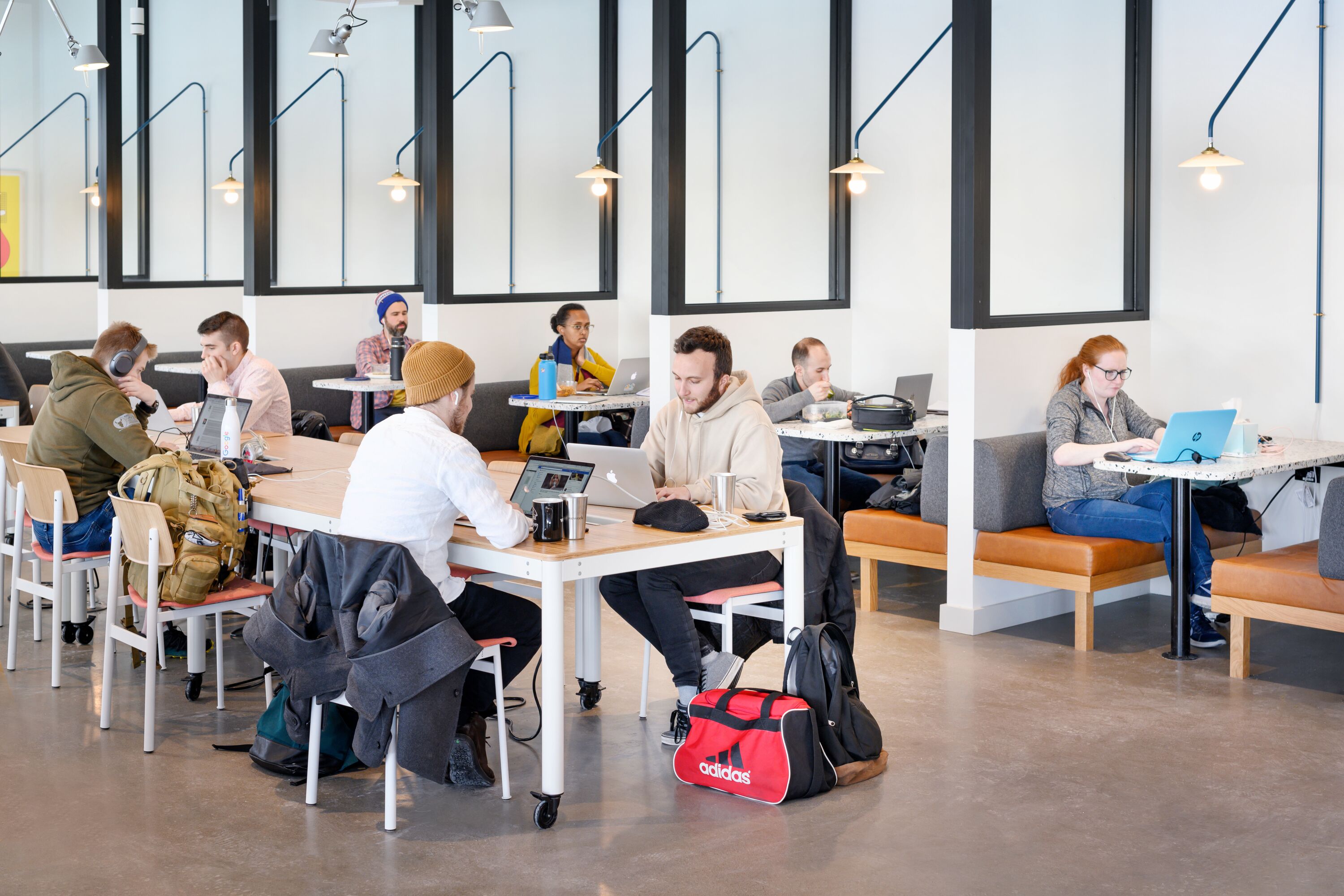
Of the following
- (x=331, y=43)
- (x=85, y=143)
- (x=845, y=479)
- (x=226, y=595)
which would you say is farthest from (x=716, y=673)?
(x=85, y=143)

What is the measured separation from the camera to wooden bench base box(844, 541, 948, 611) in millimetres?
6359

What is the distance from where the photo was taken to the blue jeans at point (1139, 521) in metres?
5.66

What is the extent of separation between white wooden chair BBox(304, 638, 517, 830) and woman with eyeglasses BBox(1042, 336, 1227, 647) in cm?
286

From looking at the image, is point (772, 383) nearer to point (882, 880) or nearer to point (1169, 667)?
point (1169, 667)

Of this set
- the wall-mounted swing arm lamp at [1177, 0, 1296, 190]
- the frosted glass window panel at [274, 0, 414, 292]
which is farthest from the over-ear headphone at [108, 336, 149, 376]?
the frosted glass window panel at [274, 0, 414, 292]

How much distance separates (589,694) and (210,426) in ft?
6.47

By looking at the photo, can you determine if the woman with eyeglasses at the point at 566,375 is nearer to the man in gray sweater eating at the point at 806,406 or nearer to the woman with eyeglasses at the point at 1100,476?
the man in gray sweater eating at the point at 806,406

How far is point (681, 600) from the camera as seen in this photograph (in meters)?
4.30

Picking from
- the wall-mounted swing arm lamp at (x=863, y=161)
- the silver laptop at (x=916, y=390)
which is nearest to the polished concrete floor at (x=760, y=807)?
the silver laptop at (x=916, y=390)

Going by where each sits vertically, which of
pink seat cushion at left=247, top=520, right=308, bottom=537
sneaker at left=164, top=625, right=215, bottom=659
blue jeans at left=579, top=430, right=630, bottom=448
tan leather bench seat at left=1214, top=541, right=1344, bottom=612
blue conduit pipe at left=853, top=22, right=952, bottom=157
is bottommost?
sneaker at left=164, top=625, right=215, bottom=659

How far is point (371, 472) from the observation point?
387 centimetres

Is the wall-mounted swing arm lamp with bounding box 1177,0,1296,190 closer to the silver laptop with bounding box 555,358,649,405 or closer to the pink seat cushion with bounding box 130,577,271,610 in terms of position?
the silver laptop with bounding box 555,358,649,405

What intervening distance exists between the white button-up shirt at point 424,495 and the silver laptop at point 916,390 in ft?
12.4

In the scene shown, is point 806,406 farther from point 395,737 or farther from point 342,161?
point 342,161
